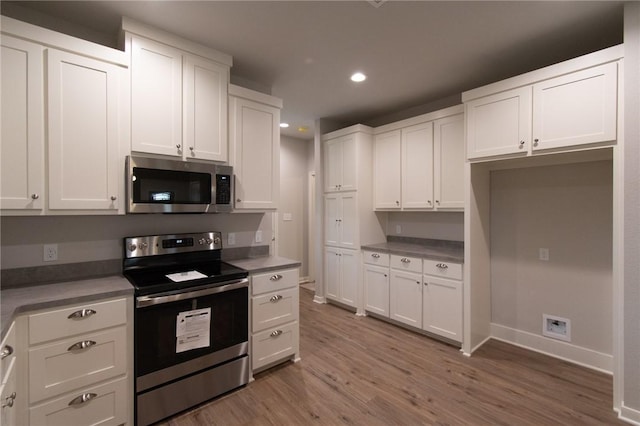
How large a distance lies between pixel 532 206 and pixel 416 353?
1.88 meters

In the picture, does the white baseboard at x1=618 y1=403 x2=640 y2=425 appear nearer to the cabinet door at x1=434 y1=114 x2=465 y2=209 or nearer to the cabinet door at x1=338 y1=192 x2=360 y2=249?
the cabinet door at x1=434 y1=114 x2=465 y2=209

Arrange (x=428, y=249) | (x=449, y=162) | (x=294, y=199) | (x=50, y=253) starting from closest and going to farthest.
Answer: (x=50, y=253), (x=449, y=162), (x=428, y=249), (x=294, y=199)

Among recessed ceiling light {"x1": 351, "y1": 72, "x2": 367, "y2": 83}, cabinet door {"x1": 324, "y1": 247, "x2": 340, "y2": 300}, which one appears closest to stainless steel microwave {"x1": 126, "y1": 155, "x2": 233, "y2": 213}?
recessed ceiling light {"x1": 351, "y1": 72, "x2": 367, "y2": 83}

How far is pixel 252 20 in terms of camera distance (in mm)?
2119

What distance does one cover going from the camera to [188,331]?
2029 millimetres

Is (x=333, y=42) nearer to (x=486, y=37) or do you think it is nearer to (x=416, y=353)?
(x=486, y=37)

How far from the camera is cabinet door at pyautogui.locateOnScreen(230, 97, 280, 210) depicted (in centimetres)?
262

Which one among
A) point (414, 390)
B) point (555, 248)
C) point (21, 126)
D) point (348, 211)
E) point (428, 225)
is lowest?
point (414, 390)

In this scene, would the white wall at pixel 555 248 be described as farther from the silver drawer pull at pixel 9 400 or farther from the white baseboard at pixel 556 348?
the silver drawer pull at pixel 9 400

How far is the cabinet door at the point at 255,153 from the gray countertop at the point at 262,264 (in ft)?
1.63

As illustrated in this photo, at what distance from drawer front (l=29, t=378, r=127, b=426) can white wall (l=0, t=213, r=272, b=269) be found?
885 mm

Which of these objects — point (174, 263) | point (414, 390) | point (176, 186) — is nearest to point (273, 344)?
point (174, 263)

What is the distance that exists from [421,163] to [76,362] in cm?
348

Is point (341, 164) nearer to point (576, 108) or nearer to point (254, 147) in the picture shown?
point (254, 147)
